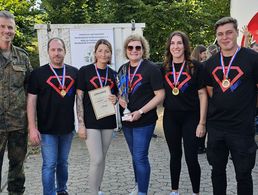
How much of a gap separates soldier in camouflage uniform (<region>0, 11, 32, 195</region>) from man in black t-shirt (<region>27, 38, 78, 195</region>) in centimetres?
14

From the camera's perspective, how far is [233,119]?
358cm

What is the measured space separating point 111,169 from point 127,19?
10443 mm

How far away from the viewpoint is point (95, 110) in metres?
4.14

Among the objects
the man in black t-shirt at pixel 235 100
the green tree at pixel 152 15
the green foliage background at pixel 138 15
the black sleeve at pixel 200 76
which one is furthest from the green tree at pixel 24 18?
the man in black t-shirt at pixel 235 100

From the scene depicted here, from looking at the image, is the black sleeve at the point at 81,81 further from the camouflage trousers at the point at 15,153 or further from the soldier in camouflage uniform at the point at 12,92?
the camouflage trousers at the point at 15,153

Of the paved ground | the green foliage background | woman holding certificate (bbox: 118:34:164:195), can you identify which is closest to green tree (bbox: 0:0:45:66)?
the green foliage background

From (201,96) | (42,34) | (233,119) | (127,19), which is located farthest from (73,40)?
(127,19)

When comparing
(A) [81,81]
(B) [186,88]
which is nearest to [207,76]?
(B) [186,88]

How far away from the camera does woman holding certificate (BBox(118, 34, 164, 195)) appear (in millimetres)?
4125

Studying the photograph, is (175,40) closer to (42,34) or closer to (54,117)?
(54,117)

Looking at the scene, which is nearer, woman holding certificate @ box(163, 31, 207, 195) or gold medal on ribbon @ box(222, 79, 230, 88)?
gold medal on ribbon @ box(222, 79, 230, 88)

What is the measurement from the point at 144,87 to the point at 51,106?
111cm

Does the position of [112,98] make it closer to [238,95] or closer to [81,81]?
[81,81]

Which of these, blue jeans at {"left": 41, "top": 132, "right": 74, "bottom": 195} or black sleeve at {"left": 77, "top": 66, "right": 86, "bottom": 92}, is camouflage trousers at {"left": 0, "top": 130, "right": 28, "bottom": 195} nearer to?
blue jeans at {"left": 41, "top": 132, "right": 74, "bottom": 195}
